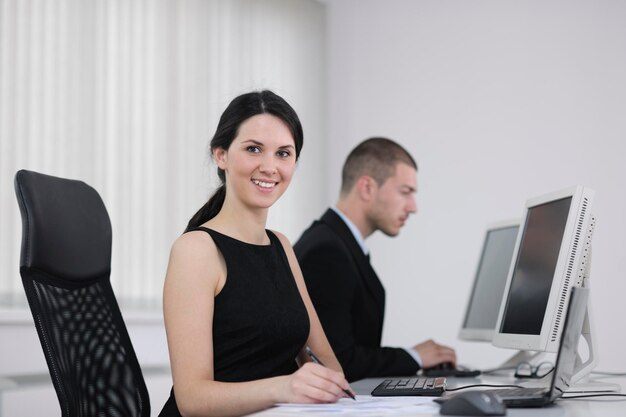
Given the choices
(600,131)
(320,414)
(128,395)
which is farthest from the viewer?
(600,131)

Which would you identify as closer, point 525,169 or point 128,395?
point 128,395

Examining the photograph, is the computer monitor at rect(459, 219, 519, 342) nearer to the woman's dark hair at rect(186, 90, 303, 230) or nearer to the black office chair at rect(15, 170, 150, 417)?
the woman's dark hair at rect(186, 90, 303, 230)

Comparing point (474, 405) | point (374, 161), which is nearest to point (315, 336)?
→ point (474, 405)

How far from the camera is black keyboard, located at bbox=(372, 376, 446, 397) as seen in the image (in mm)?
1623

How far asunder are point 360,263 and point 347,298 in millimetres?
206

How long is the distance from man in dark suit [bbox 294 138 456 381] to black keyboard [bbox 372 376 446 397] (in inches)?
26.5

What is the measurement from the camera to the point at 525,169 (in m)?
4.51

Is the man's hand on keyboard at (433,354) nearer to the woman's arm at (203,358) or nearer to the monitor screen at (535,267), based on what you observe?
the monitor screen at (535,267)

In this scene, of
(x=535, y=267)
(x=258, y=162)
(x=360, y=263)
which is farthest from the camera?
(x=360, y=263)

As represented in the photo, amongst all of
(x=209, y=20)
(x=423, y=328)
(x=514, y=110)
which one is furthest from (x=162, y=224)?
(x=514, y=110)

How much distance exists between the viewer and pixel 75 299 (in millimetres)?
1945

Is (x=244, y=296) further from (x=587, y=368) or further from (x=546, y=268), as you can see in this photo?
(x=587, y=368)

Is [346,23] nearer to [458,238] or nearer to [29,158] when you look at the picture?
[458,238]

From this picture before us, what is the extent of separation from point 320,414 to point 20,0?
2704 millimetres
